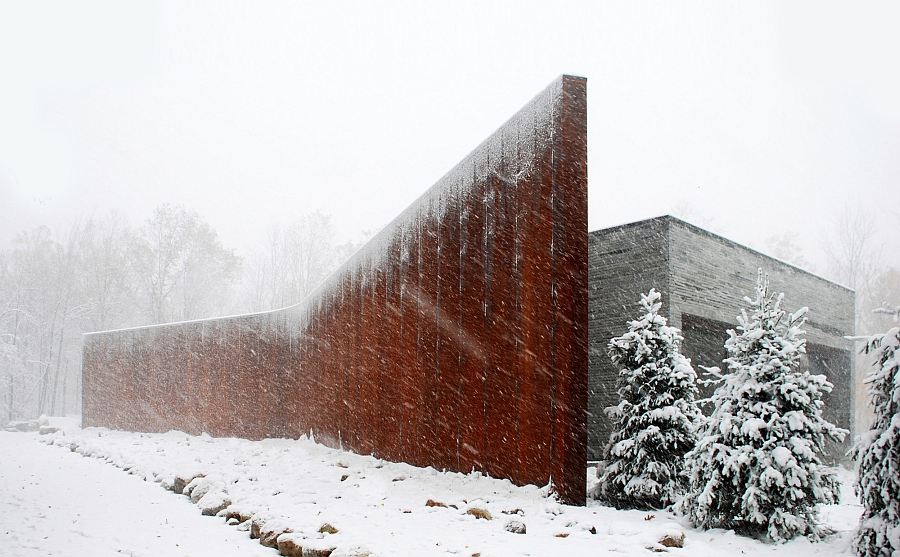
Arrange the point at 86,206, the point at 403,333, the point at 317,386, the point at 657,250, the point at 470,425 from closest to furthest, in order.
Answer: the point at 470,425 → the point at 403,333 → the point at 657,250 → the point at 317,386 → the point at 86,206

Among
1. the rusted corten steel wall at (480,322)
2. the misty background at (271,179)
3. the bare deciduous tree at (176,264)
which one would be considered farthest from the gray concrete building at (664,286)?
the bare deciduous tree at (176,264)

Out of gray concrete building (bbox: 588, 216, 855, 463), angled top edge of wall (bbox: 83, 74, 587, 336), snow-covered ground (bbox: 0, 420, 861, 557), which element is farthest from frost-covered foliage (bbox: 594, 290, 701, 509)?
gray concrete building (bbox: 588, 216, 855, 463)

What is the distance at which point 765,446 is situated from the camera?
537 cm

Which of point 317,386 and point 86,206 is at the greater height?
point 86,206

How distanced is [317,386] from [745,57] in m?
143

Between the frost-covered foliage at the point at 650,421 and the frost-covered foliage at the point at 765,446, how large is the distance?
64 cm

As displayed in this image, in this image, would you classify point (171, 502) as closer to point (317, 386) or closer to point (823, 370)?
point (317, 386)

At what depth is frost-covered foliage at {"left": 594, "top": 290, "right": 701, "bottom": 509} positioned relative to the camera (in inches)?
256

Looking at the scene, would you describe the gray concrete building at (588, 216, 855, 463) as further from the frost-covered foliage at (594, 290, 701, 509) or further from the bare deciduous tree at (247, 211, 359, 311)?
the bare deciduous tree at (247, 211, 359, 311)

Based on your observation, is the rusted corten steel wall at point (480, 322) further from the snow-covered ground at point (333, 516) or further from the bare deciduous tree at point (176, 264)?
the bare deciduous tree at point (176, 264)

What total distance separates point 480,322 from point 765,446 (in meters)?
3.06

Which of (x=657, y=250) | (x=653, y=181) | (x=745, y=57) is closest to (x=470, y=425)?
(x=657, y=250)

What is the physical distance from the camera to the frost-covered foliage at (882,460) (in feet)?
14.2

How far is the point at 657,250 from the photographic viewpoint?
1038cm
